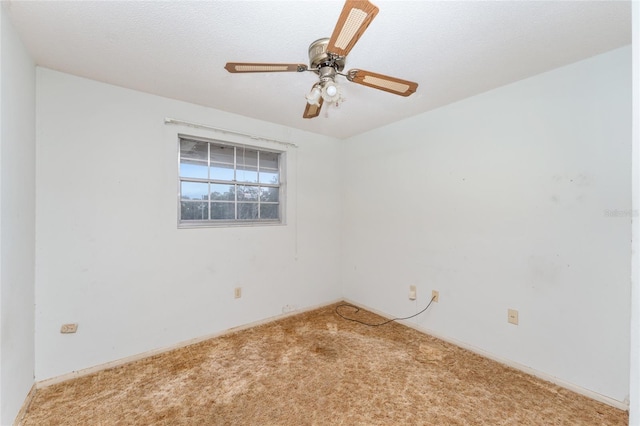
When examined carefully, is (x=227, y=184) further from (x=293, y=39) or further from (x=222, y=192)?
(x=293, y=39)

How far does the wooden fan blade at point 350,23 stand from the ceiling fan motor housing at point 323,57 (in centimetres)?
27

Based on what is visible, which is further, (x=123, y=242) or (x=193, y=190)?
(x=193, y=190)

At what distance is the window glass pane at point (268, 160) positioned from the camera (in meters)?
3.34

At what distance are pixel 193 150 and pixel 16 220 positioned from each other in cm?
145

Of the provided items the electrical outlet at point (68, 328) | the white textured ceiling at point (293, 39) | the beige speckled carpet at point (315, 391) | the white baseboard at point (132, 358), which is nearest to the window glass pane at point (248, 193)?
the white textured ceiling at point (293, 39)

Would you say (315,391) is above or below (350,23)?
below

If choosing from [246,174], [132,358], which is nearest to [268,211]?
[246,174]

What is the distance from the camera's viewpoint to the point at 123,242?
7.77 ft

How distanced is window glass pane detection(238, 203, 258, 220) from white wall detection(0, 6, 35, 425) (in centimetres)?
165

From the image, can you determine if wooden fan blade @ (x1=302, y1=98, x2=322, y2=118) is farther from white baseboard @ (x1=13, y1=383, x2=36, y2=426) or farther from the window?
white baseboard @ (x1=13, y1=383, x2=36, y2=426)

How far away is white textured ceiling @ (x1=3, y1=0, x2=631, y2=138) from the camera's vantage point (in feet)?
4.81

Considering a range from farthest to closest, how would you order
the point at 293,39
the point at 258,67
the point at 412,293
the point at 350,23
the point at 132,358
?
the point at 412,293 < the point at 132,358 < the point at 293,39 < the point at 258,67 < the point at 350,23

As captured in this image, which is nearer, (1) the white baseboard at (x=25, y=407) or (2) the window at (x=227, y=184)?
(1) the white baseboard at (x=25, y=407)

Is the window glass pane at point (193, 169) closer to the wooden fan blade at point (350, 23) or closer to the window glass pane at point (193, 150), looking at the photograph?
the window glass pane at point (193, 150)
